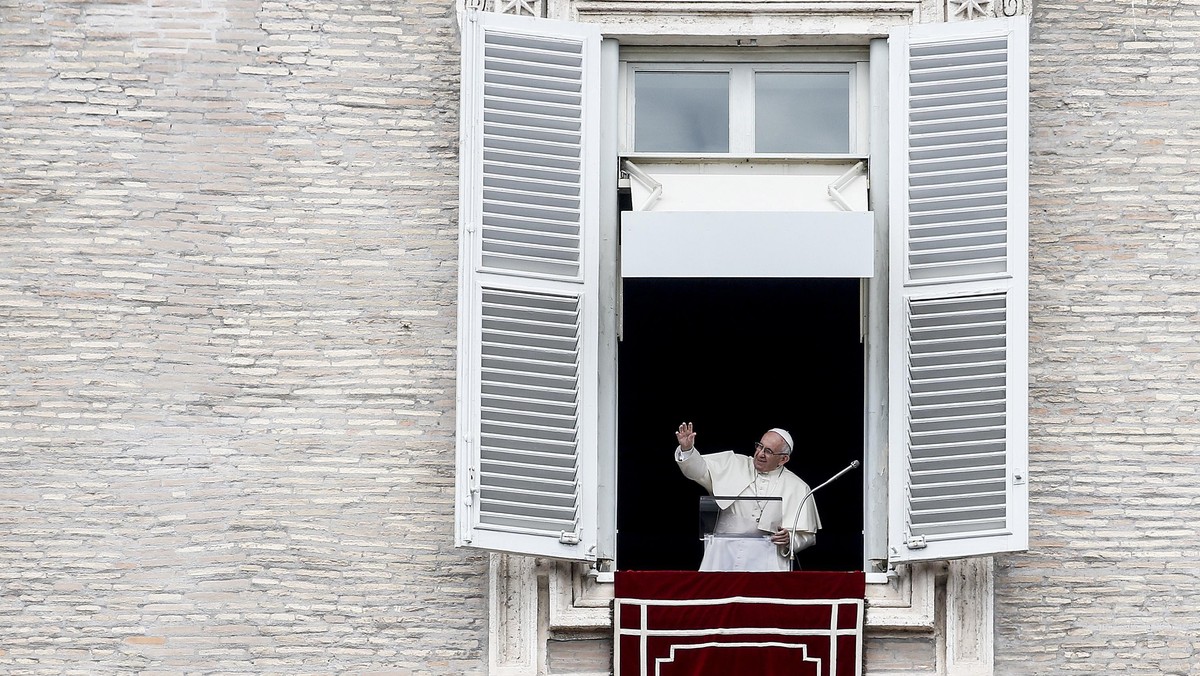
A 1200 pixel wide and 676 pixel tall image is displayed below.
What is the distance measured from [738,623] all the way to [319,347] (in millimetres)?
2112

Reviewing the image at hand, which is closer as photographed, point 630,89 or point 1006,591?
point 1006,591

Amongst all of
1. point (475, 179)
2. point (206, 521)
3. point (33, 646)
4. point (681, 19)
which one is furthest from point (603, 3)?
point (33, 646)

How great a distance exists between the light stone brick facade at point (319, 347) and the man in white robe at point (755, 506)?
688 mm

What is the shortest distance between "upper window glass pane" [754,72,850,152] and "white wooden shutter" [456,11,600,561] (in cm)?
82

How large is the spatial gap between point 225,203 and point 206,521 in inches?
54.0

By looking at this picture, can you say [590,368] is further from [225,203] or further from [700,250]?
[225,203]

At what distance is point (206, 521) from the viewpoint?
28.2 feet

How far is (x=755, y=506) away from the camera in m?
9.11

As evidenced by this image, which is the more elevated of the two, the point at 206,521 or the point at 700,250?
the point at 700,250

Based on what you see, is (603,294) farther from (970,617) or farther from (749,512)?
(970,617)

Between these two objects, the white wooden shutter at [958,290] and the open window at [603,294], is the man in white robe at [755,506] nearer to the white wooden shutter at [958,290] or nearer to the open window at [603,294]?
the open window at [603,294]

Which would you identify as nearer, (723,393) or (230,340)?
(230,340)

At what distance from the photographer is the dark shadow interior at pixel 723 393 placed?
1245cm

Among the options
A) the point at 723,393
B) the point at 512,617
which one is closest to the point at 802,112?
the point at 512,617
